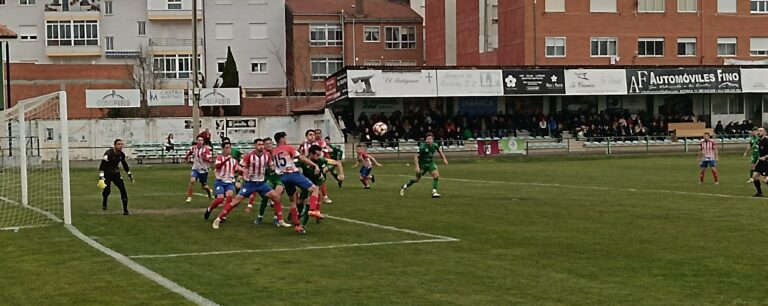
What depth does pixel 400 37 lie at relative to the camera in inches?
3976

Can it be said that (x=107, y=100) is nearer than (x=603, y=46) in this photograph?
Yes

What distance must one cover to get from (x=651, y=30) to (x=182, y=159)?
119 feet

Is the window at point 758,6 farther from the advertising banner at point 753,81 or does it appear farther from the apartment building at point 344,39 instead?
the apartment building at point 344,39

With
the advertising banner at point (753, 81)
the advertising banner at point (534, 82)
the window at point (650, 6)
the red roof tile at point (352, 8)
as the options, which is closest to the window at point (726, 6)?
the window at point (650, 6)

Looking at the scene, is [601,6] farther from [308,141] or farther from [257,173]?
[257,173]

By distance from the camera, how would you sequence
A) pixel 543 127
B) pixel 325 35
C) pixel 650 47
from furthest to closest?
pixel 325 35 → pixel 650 47 → pixel 543 127

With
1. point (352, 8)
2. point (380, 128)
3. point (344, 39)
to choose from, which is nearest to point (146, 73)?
point (344, 39)

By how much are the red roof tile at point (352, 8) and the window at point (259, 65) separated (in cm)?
511

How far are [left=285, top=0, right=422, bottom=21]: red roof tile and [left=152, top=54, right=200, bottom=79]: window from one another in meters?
10.6

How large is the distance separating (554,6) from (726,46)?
1342cm

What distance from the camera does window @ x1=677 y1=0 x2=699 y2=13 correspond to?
78.9m

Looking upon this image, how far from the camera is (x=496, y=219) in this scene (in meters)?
22.7

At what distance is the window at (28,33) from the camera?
3716 inches

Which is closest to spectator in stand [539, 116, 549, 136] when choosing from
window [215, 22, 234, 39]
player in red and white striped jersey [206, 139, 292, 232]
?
window [215, 22, 234, 39]
